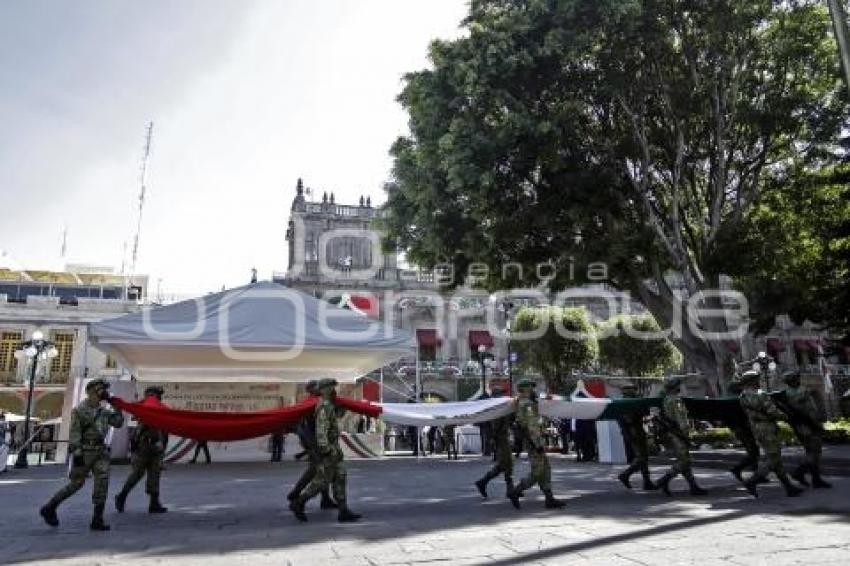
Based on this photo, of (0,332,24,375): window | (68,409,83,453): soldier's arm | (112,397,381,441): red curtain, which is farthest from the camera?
(0,332,24,375): window

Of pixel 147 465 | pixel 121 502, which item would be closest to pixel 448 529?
pixel 147 465

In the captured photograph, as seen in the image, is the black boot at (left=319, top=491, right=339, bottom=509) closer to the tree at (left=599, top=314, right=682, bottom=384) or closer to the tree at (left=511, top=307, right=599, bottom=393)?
the tree at (left=511, top=307, right=599, bottom=393)

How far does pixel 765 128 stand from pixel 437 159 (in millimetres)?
8453

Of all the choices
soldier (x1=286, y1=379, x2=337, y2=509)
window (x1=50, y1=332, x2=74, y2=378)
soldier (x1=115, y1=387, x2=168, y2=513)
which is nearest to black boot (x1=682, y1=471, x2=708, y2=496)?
soldier (x1=286, y1=379, x2=337, y2=509)

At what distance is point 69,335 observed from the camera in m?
39.9

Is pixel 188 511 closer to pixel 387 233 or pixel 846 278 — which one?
pixel 387 233

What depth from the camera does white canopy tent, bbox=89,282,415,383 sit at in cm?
1362

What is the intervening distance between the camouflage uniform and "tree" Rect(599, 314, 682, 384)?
94.2ft

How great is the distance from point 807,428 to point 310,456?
7.04 meters

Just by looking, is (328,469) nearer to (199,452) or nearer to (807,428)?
(807,428)

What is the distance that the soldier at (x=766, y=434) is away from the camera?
332 inches

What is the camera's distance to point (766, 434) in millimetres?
8508

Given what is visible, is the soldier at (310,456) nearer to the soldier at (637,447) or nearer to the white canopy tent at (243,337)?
the soldier at (637,447)

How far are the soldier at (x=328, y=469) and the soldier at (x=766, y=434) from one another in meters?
5.46
